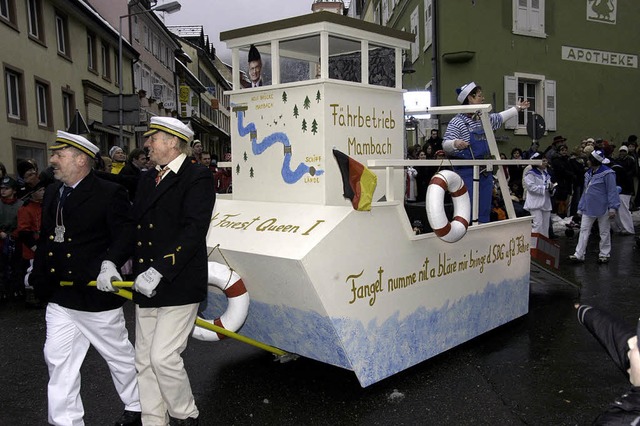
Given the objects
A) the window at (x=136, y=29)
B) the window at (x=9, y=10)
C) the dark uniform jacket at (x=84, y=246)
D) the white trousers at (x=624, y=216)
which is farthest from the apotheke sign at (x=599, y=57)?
the window at (x=136, y=29)

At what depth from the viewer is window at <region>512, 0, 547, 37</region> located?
18844mm

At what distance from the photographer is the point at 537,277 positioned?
691 centimetres

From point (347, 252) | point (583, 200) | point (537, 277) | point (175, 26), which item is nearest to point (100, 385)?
point (347, 252)

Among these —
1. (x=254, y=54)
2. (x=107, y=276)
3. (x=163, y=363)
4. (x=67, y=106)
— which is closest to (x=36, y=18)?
(x=67, y=106)

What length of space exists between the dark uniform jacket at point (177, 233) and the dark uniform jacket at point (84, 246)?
7.8 inches

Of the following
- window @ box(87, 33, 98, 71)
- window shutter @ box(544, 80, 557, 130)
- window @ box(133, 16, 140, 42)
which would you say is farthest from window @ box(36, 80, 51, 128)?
window shutter @ box(544, 80, 557, 130)

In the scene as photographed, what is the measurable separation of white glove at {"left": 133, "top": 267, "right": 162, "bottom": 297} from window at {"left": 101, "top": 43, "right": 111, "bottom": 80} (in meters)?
23.5

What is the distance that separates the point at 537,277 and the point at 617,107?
16.6m

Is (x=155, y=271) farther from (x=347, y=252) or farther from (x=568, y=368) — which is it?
(x=568, y=368)

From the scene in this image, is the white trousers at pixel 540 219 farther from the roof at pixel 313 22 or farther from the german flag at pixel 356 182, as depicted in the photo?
the german flag at pixel 356 182

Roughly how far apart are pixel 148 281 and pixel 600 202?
827 centimetres

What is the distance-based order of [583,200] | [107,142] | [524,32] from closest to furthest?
[583,200]
[524,32]
[107,142]

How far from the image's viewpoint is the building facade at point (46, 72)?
1611 centimetres

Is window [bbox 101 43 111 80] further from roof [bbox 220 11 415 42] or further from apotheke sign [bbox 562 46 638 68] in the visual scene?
roof [bbox 220 11 415 42]
